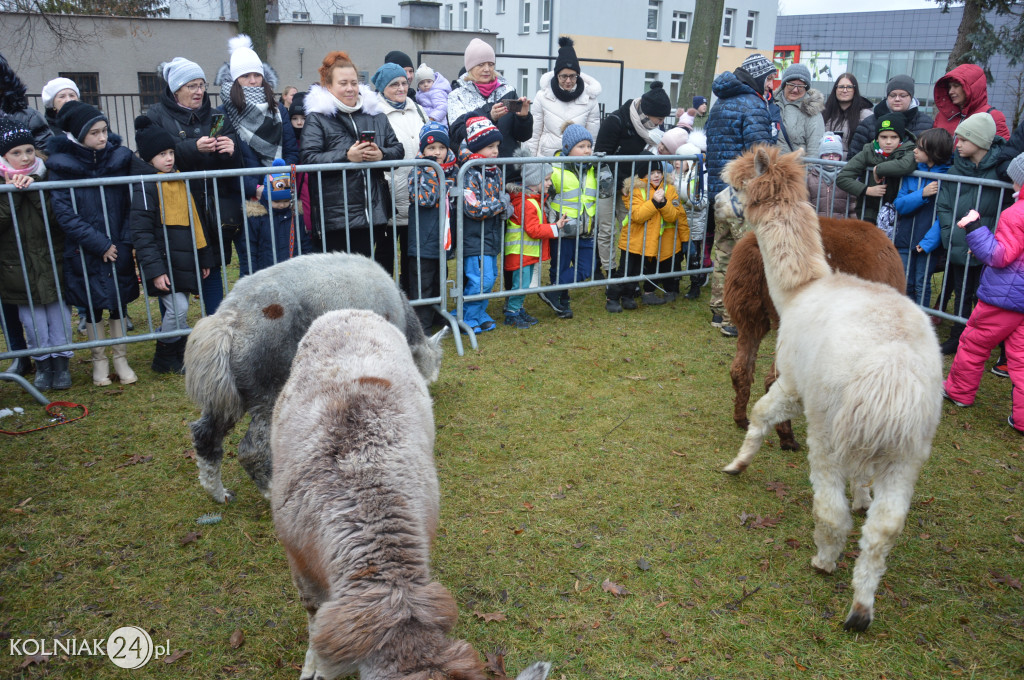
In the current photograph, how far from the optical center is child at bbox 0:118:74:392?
18.5ft

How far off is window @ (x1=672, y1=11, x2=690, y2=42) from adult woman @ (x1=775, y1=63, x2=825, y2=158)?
34.9 metres

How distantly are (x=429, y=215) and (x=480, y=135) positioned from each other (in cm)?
103

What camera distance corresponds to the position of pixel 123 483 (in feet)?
15.3

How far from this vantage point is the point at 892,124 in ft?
24.1

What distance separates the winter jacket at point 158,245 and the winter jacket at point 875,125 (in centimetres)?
707

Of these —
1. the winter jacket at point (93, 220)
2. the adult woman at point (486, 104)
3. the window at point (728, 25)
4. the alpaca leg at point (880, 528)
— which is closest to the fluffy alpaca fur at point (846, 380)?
the alpaca leg at point (880, 528)

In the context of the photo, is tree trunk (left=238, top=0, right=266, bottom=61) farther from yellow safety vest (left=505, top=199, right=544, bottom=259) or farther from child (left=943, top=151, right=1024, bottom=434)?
child (left=943, top=151, right=1024, bottom=434)

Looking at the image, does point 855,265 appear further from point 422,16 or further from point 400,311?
point 422,16

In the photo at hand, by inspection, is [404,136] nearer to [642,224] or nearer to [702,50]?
[642,224]

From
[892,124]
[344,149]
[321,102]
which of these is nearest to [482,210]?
[344,149]

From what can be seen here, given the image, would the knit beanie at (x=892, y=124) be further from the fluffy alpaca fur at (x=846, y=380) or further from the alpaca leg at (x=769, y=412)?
the alpaca leg at (x=769, y=412)

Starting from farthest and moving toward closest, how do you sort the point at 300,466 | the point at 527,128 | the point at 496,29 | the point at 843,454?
the point at 496,29
the point at 527,128
the point at 843,454
the point at 300,466

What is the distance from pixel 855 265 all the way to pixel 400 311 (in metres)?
3.37

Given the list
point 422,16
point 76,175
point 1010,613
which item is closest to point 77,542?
point 76,175
